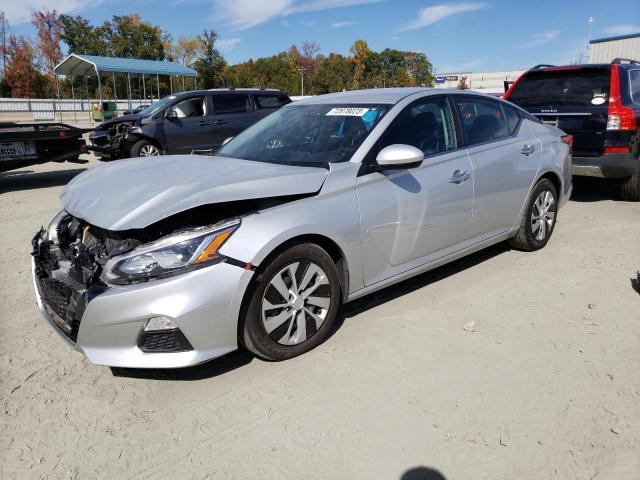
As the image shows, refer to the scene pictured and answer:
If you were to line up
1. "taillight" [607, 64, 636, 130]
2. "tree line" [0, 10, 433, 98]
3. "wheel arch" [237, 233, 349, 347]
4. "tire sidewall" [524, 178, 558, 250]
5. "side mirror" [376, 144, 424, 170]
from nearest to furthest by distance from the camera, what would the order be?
1. "wheel arch" [237, 233, 349, 347]
2. "side mirror" [376, 144, 424, 170]
3. "tire sidewall" [524, 178, 558, 250]
4. "taillight" [607, 64, 636, 130]
5. "tree line" [0, 10, 433, 98]

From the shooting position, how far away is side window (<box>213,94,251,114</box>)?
455 inches

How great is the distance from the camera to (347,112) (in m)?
3.87

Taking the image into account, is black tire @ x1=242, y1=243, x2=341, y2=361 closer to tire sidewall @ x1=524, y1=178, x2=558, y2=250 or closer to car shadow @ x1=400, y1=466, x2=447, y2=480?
car shadow @ x1=400, y1=466, x2=447, y2=480

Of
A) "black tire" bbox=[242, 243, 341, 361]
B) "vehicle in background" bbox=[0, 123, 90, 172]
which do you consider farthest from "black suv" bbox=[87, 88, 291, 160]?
"black tire" bbox=[242, 243, 341, 361]

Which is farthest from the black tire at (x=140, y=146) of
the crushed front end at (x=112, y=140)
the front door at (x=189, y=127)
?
the front door at (x=189, y=127)

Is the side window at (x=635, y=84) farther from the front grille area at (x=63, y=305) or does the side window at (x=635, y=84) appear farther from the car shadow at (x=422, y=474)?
the front grille area at (x=63, y=305)

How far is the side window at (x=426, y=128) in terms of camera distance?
12.1ft

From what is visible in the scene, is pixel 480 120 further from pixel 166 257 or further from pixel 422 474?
pixel 422 474

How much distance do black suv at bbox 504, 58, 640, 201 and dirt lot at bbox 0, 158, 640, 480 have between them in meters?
3.18

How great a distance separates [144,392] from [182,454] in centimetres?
61

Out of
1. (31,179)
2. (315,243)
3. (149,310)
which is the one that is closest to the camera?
(149,310)

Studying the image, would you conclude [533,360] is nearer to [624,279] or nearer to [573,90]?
[624,279]

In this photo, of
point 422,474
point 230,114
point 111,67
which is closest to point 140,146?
point 230,114

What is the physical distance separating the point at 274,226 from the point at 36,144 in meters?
7.71
